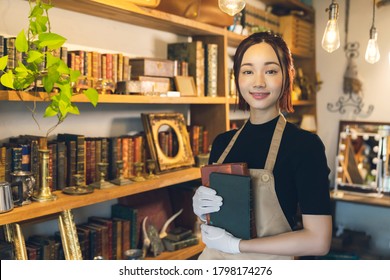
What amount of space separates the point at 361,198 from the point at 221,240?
1.89 metres

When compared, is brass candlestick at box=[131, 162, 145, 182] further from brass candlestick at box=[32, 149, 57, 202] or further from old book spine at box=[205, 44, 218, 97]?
old book spine at box=[205, 44, 218, 97]

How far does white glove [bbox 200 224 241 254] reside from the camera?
3.84 ft

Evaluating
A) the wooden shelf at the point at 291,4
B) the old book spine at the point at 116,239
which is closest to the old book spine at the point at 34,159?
the old book spine at the point at 116,239

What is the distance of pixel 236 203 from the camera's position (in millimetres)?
1167

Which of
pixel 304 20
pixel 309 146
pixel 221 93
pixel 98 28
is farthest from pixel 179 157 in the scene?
pixel 304 20

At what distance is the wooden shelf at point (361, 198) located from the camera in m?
2.68

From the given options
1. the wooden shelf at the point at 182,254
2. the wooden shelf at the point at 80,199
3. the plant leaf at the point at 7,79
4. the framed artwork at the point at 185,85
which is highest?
the framed artwork at the point at 185,85

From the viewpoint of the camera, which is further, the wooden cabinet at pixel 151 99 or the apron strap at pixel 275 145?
the wooden cabinet at pixel 151 99

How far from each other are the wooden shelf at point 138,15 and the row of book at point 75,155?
0.50 m

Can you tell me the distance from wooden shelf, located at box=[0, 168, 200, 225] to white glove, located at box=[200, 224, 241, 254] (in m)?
0.49

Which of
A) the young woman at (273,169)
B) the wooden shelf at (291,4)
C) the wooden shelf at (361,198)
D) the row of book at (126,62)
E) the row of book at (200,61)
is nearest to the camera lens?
the young woman at (273,169)

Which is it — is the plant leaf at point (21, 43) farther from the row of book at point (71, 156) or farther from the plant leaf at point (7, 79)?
the row of book at point (71, 156)

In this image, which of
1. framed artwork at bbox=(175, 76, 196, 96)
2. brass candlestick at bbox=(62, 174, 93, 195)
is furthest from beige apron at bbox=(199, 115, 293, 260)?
framed artwork at bbox=(175, 76, 196, 96)

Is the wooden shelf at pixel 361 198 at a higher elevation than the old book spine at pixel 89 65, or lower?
lower
